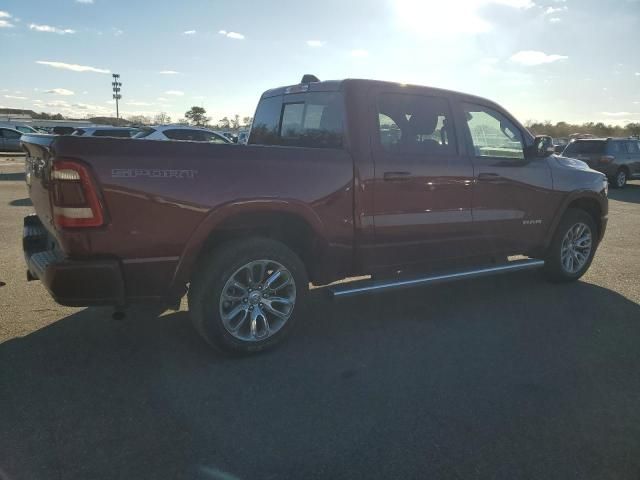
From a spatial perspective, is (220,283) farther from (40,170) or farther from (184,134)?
(184,134)

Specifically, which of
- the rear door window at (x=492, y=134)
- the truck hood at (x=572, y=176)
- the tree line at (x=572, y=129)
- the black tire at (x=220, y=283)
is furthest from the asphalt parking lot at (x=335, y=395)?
the tree line at (x=572, y=129)

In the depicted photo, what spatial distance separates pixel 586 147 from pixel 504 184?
15.3 metres

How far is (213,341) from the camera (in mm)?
3529

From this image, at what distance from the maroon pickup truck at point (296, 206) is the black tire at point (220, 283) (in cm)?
1

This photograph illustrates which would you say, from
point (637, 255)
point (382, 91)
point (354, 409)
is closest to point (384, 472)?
point (354, 409)

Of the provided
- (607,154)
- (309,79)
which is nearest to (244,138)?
(309,79)

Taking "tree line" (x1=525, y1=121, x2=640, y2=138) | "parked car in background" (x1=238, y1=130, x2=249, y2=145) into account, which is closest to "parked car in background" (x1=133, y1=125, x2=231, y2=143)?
"parked car in background" (x1=238, y1=130, x2=249, y2=145)

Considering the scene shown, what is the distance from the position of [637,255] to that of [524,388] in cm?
521

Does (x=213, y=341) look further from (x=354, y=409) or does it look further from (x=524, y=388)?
(x=524, y=388)

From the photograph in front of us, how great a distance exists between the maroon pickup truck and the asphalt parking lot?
46 centimetres

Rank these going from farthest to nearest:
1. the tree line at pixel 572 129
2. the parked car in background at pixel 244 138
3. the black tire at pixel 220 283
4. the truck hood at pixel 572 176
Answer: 1. the tree line at pixel 572 129
2. the parked car in background at pixel 244 138
3. the truck hood at pixel 572 176
4. the black tire at pixel 220 283

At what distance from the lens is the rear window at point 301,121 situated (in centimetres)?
412

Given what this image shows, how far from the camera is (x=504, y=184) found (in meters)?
4.91

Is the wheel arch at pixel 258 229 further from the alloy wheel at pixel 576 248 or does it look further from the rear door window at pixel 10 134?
the rear door window at pixel 10 134
